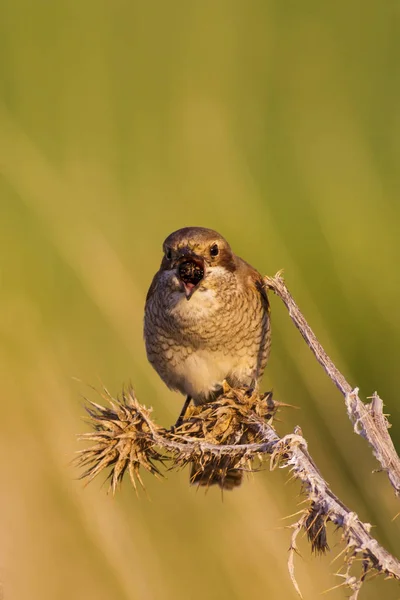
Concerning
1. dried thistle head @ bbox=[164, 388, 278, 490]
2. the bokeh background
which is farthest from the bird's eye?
dried thistle head @ bbox=[164, 388, 278, 490]

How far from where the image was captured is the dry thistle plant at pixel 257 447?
1157 millimetres

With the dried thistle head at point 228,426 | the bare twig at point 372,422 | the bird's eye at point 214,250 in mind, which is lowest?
the bare twig at point 372,422

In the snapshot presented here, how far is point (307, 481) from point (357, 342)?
1.33m

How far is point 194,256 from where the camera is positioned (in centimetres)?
228

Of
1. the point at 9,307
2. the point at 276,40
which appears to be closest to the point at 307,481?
the point at 9,307

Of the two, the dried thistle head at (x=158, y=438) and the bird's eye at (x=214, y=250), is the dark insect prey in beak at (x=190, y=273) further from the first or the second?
the dried thistle head at (x=158, y=438)

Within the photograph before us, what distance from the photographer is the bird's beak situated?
229 cm

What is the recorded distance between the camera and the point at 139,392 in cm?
266

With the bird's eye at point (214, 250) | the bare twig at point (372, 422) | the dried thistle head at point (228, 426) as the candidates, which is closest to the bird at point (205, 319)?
the bird's eye at point (214, 250)

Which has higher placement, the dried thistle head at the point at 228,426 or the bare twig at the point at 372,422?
the dried thistle head at the point at 228,426

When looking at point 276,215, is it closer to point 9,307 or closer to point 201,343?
point 201,343

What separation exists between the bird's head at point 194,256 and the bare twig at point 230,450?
1.93 feet

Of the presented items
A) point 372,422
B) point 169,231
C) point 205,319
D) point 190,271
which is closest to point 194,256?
point 190,271

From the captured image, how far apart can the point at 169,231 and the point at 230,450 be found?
1.54 meters
